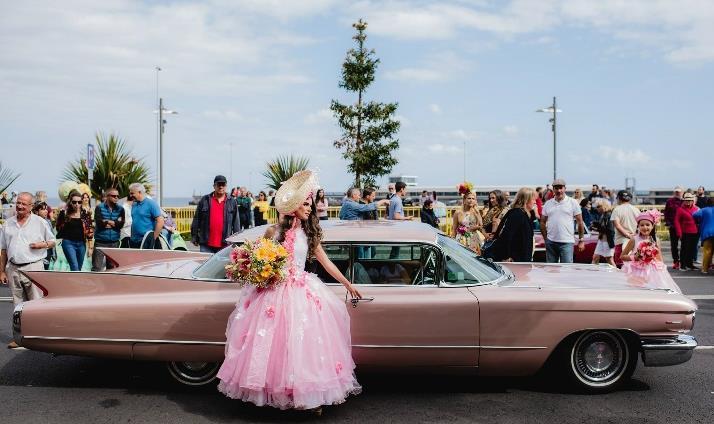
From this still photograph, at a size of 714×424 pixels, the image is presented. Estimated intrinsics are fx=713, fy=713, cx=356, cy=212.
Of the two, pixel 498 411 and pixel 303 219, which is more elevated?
pixel 303 219

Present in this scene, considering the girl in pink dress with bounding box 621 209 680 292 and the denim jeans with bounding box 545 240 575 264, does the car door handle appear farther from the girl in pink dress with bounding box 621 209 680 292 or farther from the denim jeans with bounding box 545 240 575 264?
the denim jeans with bounding box 545 240 575 264

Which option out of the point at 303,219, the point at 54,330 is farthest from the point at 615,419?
the point at 54,330

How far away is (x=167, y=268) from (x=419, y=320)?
2.35 m

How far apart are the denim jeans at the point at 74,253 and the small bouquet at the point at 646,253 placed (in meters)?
6.68

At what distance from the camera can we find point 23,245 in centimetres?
726

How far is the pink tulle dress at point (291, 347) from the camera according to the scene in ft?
15.7

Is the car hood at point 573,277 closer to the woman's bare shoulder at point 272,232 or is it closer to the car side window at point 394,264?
the car side window at point 394,264

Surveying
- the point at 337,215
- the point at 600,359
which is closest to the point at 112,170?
the point at 337,215

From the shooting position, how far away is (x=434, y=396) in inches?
218

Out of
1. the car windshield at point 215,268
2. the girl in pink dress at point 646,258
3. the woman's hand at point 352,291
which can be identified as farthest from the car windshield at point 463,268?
the girl in pink dress at point 646,258

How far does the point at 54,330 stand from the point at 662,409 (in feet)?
15.0

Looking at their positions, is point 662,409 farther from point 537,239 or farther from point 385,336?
point 537,239

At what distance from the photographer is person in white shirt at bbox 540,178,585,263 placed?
10086mm

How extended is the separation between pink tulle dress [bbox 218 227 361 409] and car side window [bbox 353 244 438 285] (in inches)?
24.7
